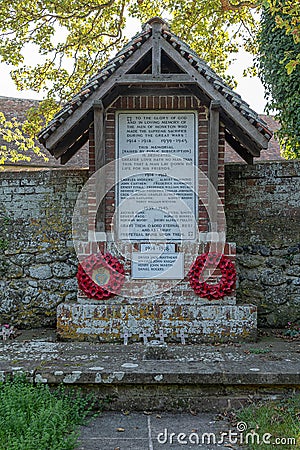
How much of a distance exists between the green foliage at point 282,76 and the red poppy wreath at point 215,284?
4224 millimetres

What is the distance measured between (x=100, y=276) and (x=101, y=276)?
1 cm

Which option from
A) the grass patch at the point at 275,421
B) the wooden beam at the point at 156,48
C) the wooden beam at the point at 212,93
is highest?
the wooden beam at the point at 156,48

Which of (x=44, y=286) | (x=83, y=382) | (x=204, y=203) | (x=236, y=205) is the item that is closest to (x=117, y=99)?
(x=204, y=203)

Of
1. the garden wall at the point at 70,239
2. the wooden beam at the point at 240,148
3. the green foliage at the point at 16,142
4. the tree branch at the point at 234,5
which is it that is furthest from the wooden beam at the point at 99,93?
the tree branch at the point at 234,5

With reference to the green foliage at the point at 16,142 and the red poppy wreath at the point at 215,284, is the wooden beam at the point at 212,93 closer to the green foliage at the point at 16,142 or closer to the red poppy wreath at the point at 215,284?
the red poppy wreath at the point at 215,284

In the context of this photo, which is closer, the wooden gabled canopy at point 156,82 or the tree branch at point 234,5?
the wooden gabled canopy at point 156,82

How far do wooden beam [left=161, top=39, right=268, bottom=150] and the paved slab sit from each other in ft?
9.64

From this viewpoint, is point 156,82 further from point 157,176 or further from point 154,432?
point 154,432

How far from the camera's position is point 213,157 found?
611 centimetres

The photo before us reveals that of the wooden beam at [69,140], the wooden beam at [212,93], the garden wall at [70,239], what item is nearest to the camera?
the wooden beam at [212,93]

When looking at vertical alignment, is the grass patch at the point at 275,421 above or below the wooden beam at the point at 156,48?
below

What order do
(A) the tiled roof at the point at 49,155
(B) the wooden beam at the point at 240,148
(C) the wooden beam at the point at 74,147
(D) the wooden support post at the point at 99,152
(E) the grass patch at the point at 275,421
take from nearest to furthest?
(E) the grass patch at the point at 275,421 < (D) the wooden support post at the point at 99,152 < (C) the wooden beam at the point at 74,147 < (B) the wooden beam at the point at 240,148 < (A) the tiled roof at the point at 49,155

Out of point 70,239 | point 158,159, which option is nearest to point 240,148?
point 158,159

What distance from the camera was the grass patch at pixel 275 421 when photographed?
377 cm
